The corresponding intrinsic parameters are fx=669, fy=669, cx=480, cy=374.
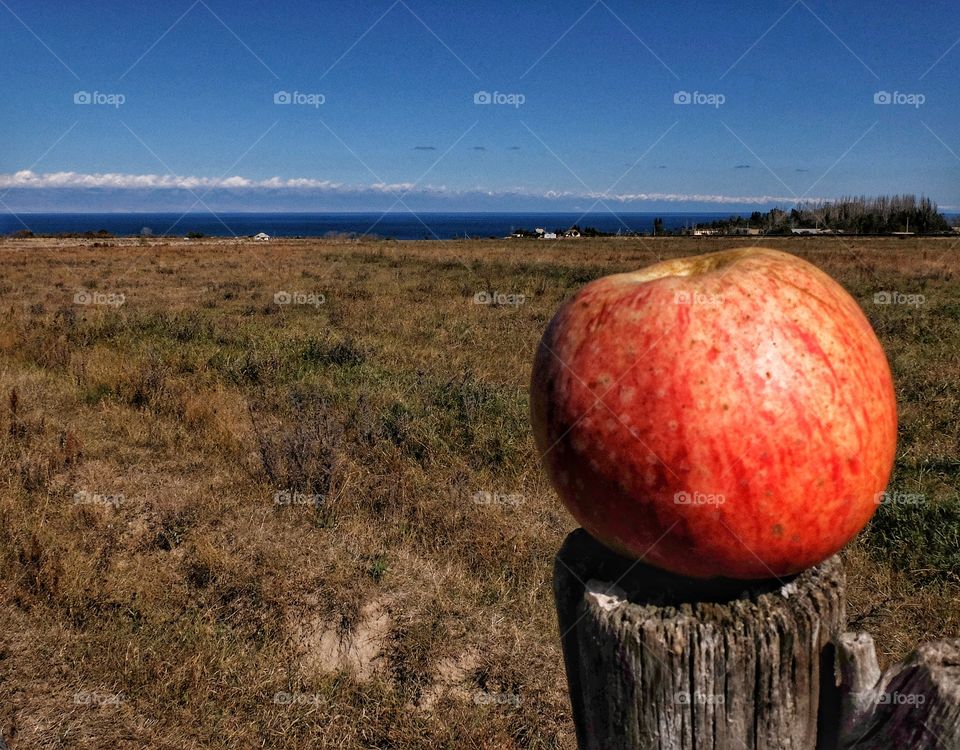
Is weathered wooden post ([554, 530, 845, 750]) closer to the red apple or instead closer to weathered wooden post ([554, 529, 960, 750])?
weathered wooden post ([554, 529, 960, 750])

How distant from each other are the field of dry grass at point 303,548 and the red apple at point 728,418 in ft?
6.91

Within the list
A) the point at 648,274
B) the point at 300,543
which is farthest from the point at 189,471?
the point at 648,274

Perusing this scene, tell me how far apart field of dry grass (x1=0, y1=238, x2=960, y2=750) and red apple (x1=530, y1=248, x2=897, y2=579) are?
6.91ft

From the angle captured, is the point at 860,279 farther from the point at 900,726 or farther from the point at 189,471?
the point at 900,726

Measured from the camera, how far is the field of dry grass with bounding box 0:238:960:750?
3254mm

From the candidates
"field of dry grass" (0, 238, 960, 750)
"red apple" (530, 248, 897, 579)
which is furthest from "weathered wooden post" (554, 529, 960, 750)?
"field of dry grass" (0, 238, 960, 750)

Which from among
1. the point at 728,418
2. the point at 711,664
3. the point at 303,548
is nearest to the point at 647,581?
the point at 711,664

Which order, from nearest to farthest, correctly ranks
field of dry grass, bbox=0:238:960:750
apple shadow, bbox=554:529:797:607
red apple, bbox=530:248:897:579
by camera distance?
red apple, bbox=530:248:897:579 → apple shadow, bbox=554:529:797:607 → field of dry grass, bbox=0:238:960:750

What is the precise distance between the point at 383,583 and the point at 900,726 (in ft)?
10.6

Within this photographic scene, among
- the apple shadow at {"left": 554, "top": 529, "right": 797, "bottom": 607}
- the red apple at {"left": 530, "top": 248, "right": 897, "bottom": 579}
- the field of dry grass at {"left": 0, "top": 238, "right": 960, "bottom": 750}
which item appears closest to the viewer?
the red apple at {"left": 530, "top": 248, "right": 897, "bottom": 579}

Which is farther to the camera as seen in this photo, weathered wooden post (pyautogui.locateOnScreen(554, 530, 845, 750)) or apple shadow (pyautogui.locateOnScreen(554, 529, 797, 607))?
apple shadow (pyautogui.locateOnScreen(554, 529, 797, 607))

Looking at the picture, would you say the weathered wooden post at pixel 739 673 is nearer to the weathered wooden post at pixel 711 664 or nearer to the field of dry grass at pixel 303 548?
the weathered wooden post at pixel 711 664

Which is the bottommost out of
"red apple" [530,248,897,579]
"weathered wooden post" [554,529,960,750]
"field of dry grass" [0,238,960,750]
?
"field of dry grass" [0,238,960,750]

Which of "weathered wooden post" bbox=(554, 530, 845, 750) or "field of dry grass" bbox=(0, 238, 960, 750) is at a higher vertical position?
"weathered wooden post" bbox=(554, 530, 845, 750)
